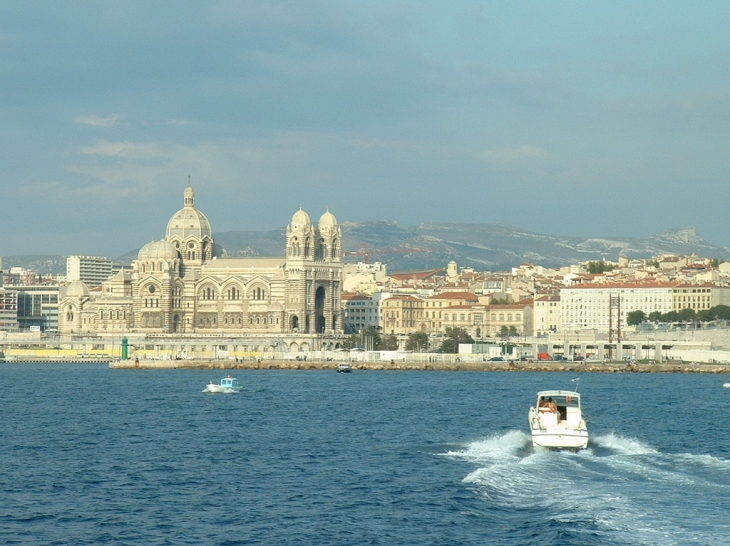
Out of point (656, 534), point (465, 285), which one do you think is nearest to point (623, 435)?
point (656, 534)

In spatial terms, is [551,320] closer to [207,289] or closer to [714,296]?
[714,296]

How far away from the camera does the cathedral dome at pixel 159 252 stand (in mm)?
133750

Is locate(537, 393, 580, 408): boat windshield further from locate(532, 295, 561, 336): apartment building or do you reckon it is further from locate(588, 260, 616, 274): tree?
locate(588, 260, 616, 274): tree

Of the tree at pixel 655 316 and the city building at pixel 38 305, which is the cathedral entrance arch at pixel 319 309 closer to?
the tree at pixel 655 316

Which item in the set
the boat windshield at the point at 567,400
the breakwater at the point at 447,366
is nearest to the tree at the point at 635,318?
the breakwater at the point at 447,366

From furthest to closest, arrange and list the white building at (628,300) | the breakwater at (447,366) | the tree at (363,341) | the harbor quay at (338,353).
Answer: the white building at (628,300)
the tree at (363,341)
the harbor quay at (338,353)
the breakwater at (447,366)

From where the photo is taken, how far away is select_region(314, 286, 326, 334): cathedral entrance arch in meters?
131

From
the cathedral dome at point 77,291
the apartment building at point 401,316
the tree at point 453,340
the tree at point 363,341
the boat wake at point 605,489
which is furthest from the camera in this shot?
the apartment building at point 401,316

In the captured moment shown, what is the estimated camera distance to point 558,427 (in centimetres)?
3759

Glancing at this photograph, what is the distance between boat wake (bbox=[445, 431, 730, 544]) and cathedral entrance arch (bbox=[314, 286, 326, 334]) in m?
91.6

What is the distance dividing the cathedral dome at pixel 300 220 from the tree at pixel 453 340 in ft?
48.4

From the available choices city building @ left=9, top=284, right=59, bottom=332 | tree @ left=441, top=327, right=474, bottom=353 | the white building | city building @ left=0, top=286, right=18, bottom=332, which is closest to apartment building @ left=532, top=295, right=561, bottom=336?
the white building

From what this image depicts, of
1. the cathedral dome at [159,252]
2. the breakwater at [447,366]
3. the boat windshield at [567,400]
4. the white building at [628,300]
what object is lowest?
the boat windshield at [567,400]

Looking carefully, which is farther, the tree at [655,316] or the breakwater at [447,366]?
the tree at [655,316]
